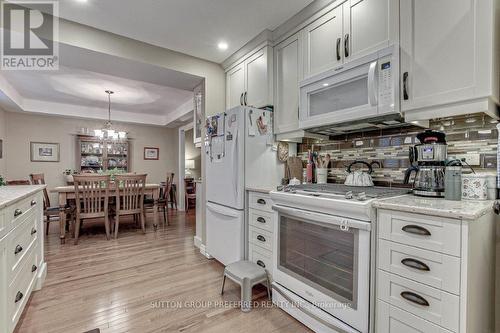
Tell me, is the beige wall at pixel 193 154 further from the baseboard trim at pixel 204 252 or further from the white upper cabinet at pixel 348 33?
the white upper cabinet at pixel 348 33

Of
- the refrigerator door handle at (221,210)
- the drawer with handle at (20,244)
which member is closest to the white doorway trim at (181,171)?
the refrigerator door handle at (221,210)

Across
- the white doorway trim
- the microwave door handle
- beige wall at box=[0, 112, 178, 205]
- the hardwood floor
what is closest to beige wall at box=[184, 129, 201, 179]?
beige wall at box=[0, 112, 178, 205]

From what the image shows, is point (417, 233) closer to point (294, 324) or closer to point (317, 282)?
point (317, 282)

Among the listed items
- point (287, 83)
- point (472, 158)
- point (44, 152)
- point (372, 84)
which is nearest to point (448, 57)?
point (372, 84)

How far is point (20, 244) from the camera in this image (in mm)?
1697

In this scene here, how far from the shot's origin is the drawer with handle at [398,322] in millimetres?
1139

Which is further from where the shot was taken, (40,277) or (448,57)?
(40,277)

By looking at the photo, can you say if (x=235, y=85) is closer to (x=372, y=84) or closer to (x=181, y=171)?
(x=372, y=84)

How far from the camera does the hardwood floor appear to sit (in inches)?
67.7

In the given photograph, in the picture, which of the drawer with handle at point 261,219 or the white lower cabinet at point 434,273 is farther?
the drawer with handle at point 261,219

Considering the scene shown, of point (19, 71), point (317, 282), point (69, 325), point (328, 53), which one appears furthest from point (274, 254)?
point (19, 71)

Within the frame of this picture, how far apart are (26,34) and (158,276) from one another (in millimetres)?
2674

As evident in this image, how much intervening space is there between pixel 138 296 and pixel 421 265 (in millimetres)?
2154

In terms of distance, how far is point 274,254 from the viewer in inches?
77.5
